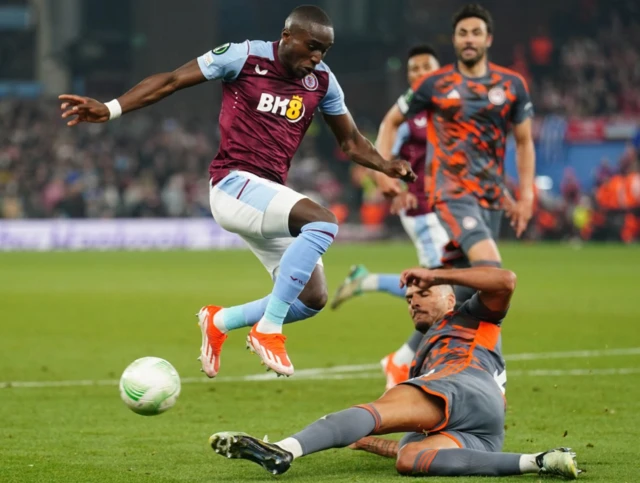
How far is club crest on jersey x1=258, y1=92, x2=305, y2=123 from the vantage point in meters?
6.98

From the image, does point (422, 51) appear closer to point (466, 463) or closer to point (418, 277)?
point (418, 277)

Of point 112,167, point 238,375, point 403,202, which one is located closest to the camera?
point 403,202

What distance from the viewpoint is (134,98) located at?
21.4ft

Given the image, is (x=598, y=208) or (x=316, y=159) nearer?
(x=598, y=208)

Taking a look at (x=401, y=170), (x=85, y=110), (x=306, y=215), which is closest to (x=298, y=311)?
(x=306, y=215)

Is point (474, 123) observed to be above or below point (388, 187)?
above

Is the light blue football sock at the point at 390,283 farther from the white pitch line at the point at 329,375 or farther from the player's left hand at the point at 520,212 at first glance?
the player's left hand at the point at 520,212

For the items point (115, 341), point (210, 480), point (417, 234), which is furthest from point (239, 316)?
point (115, 341)

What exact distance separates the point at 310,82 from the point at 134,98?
3.71 ft

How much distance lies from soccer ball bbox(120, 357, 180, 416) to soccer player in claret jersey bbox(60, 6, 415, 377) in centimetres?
60

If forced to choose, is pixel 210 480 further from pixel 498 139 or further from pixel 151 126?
pixel 151 126

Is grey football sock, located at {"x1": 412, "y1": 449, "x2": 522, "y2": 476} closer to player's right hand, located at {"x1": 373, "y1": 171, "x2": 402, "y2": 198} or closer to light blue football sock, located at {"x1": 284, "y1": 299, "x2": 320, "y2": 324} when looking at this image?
light blue football sock, located at {"x1": 284, "y1": 299, "x2": 320, "y2": 324}

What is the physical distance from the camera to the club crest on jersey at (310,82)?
7.08 meters

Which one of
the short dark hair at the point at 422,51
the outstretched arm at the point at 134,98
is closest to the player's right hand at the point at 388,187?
the outstretched arm at the point at 134,98
